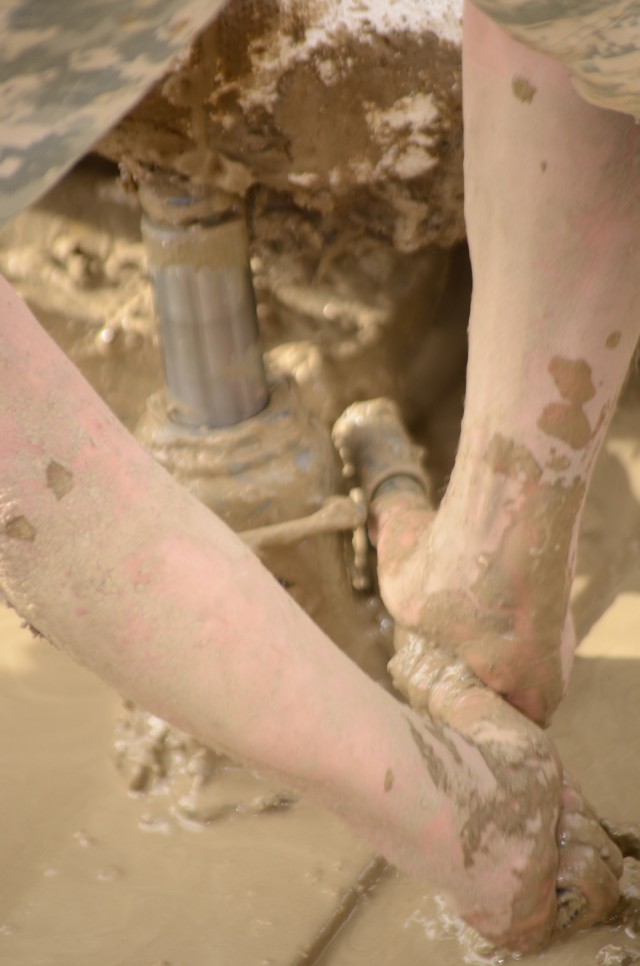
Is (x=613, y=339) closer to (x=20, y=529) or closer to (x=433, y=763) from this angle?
(x=433, y=763)

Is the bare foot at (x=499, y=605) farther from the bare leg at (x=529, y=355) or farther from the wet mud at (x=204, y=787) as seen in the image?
the wet mud at (x=204, y=787)

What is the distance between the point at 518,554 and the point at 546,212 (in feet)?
0.85

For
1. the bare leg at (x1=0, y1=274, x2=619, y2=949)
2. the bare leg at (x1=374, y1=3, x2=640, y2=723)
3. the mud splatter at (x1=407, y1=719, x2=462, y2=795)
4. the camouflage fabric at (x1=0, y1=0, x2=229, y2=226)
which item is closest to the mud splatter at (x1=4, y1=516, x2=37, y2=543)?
the bare leg at (x1=0, y1=274, x2=619, y2=949)

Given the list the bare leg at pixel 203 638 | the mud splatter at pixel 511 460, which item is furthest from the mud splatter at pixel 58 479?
the mud splatter at pixel 511 460

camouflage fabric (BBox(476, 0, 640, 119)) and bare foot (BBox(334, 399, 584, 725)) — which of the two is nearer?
camouflage fabric (BBox(476, 0, 640, 119))

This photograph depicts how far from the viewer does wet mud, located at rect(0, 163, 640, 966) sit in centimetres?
A: 90

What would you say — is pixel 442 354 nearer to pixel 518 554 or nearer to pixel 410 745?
pixel 518 554

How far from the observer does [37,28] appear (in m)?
0.50

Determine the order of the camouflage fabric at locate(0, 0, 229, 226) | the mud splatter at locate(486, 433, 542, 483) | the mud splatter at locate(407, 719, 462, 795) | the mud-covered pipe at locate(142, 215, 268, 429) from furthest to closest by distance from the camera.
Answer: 1. the mud-covered pipe at locate(142, 215, 268, 429)
2. the mud splatter at locate(486, 433, 542, 483)
3. the mud splatter at locate(407, 719, 462, 795)
4. the camouflage fabric at locate(0, 0, 229, 226)

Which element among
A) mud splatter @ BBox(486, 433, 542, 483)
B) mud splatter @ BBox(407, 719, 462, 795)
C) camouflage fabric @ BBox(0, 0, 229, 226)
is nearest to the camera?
camouflage fabric @ BBox(0, 0, 229, 226)

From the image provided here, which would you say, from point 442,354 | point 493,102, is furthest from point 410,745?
point 442,354

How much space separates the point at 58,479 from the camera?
1.93 feet

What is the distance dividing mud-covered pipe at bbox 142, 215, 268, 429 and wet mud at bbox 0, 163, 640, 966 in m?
0.14

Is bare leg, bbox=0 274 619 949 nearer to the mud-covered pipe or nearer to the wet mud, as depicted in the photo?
the wet mud
